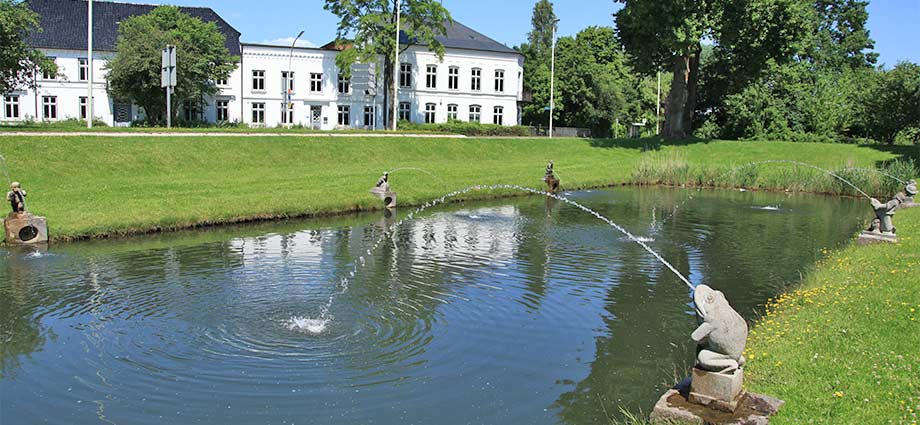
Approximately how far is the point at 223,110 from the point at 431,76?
1980 centimetres

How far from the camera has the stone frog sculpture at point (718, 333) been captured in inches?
317

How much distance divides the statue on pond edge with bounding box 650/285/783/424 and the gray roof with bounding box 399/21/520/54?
67.4m

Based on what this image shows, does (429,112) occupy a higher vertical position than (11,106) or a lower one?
higher

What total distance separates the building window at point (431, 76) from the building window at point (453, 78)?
4.34 feet

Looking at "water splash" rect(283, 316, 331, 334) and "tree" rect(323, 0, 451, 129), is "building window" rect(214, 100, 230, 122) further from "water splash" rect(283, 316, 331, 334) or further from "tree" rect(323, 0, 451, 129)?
"water splash" rect(283, 316, 331, 334)

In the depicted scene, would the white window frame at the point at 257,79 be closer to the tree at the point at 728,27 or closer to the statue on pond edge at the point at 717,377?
the tree at the point at 728,27

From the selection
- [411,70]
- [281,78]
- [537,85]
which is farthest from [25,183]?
[537,85]

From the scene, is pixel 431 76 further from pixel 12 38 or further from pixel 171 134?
pixel 171 134

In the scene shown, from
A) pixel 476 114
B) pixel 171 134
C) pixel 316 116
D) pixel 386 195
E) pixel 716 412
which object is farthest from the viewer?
pixel 476 114

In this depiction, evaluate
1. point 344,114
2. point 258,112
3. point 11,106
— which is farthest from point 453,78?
point 11,106

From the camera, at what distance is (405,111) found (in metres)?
73.6

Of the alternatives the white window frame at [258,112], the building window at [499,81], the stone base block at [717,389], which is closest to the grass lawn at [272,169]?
the stone base block at [717,389]

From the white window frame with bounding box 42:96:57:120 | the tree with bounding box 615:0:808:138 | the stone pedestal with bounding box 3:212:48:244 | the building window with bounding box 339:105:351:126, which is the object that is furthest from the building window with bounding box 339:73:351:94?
the stone pedestal with bounding box 3:212:48:244

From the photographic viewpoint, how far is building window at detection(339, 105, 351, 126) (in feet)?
236
